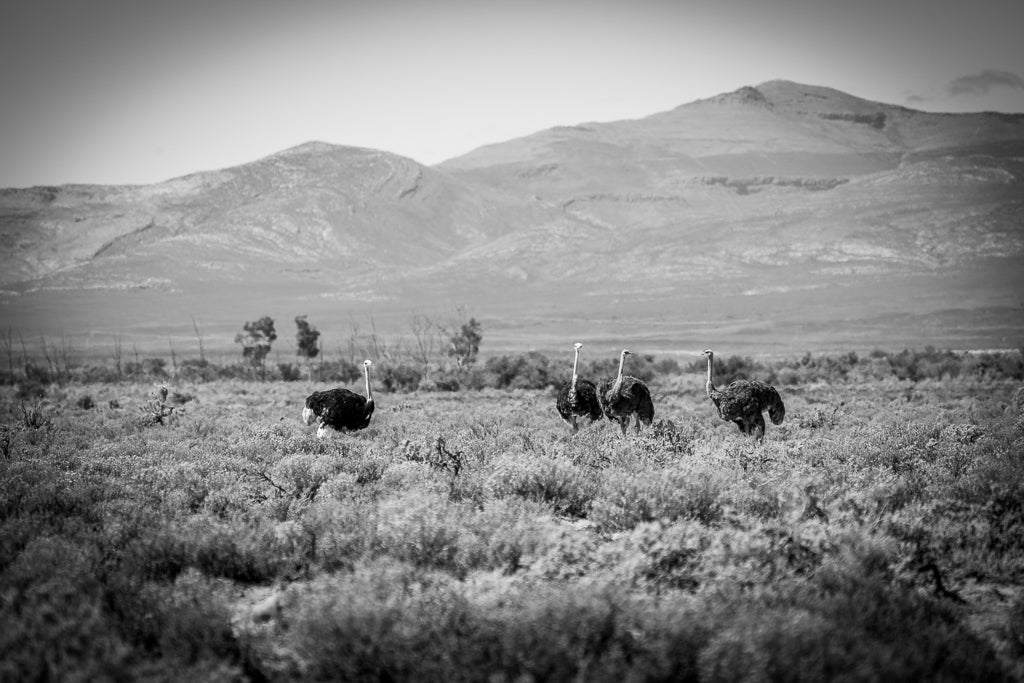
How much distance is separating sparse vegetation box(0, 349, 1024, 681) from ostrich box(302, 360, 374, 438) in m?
2.08

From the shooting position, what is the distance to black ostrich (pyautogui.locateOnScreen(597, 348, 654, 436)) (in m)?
14.1

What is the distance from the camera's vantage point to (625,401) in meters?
14.2

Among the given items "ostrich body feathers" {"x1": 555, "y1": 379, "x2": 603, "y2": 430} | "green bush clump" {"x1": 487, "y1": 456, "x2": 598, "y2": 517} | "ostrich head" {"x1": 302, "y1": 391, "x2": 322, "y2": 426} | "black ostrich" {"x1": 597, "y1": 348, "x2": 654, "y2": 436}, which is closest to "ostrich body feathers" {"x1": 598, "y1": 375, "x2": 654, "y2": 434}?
"black ostrich" {"x1": 597, "y1": 348, "x2": 654, "y2": 436}

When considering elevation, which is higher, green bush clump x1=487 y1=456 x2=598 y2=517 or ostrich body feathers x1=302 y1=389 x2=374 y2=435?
green bush clump x1=487 y1=456 x2=598 y2=517

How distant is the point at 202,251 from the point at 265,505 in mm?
191217

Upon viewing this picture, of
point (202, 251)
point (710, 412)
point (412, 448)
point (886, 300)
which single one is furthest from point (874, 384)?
point (202, 251)

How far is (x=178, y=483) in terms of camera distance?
9.12 meters

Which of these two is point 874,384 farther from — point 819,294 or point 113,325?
point 113,325

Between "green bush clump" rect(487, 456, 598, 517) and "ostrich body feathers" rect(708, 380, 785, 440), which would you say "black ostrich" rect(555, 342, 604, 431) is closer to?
"ostrich body feathers" rect(708, 380, 785, 440)

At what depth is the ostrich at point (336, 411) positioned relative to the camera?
540 inches

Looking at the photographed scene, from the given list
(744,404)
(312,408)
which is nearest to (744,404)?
(744,404)

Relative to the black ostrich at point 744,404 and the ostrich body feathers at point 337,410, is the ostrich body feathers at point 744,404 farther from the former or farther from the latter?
the ostrich body feathers at point 337,410

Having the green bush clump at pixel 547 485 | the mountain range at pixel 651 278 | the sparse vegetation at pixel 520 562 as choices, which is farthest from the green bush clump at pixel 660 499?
the mountain range at pixel 651 278

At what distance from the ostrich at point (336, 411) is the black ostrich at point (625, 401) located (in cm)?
454
